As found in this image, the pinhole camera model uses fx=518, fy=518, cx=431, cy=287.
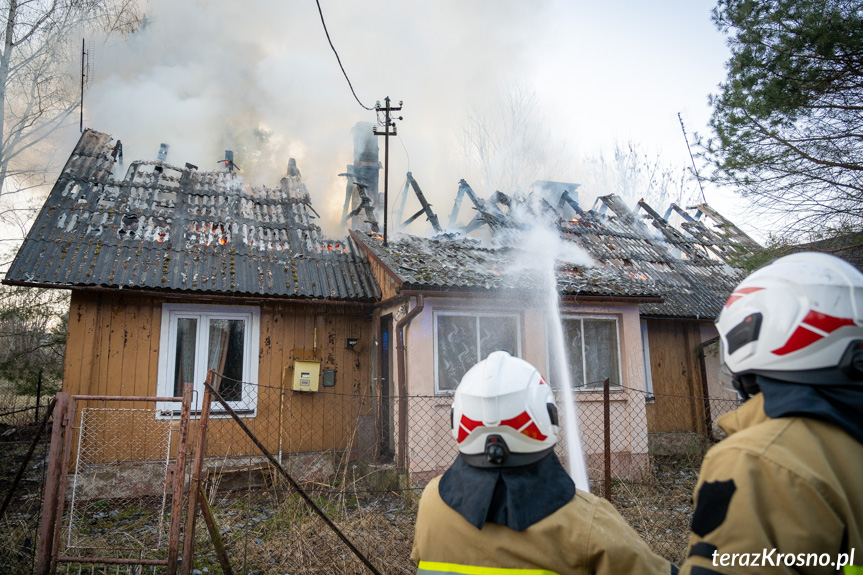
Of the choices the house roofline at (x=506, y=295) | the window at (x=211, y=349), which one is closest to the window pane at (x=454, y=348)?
A: the house roofline at (x=506, y=295)

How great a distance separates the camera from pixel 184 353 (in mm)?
8273

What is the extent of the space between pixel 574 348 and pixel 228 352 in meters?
A: 5.81

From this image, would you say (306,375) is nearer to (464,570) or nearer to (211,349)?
(211,349)

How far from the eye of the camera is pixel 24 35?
1405cm

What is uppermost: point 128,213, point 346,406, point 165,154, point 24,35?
point 24,35

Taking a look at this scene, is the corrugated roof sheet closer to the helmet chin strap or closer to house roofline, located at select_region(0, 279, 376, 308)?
house roofline, located at select_region(0, 279, 376, 308)

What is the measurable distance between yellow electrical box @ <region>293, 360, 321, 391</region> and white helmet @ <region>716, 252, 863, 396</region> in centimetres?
766

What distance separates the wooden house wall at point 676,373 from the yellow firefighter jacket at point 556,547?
10.5 metres

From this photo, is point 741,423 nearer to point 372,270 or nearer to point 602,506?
point 602,506

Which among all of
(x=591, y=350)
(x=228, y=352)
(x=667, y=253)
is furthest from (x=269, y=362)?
(x=667, y=253)

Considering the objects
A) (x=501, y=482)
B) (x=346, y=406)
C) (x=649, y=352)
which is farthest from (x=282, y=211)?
(x=501, y=482)

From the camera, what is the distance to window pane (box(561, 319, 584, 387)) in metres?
8.85

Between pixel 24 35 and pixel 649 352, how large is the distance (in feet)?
59.3

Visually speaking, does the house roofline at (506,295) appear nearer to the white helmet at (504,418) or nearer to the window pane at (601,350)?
the window pane at (601,350)
